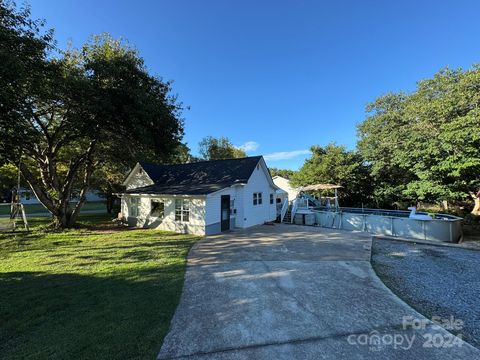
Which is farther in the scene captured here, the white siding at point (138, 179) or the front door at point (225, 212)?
the white siding at point (138, 179)

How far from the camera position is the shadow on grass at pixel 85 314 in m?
3.36

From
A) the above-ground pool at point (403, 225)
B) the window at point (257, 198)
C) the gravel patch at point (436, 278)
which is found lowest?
the gravel patch at point (436, 278)

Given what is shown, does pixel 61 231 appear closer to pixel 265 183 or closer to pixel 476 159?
pixel 265 183

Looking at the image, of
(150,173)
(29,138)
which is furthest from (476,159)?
(29,138)

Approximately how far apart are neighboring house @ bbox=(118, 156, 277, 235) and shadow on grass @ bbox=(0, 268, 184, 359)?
22.9 ft

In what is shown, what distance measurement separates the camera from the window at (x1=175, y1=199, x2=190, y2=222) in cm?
1390

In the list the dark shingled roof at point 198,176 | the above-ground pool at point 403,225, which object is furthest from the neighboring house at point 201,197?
→ the above-ground pool at point 403,225

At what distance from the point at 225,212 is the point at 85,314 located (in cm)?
1048

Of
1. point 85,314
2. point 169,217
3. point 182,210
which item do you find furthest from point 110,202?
point 85,314

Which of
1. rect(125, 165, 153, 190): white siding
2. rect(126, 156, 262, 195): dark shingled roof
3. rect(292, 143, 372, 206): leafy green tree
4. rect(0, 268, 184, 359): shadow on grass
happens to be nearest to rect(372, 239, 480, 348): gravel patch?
rect(0, 268, 184, 359): shadow on grass

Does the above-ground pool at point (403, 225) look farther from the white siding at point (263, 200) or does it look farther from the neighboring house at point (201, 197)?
the neighboring house at point (201, 197)

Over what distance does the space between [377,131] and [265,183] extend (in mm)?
13577

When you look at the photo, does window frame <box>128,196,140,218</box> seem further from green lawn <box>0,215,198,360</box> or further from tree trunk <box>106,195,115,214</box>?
tree trunk <box>106,195,115,214</box>

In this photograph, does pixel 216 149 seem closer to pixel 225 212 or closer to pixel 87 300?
pixel 225 212
